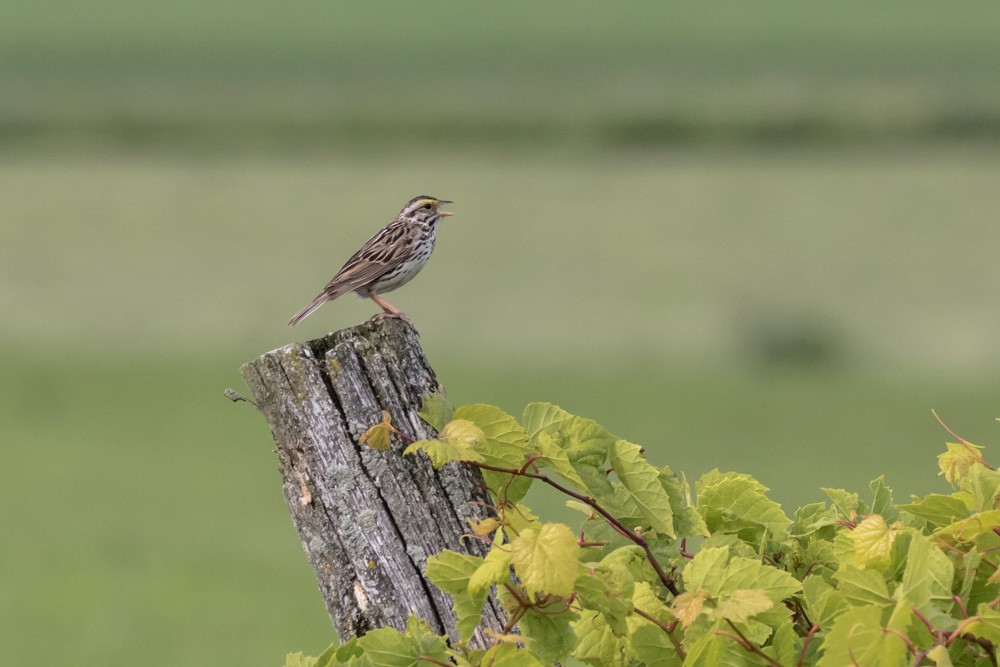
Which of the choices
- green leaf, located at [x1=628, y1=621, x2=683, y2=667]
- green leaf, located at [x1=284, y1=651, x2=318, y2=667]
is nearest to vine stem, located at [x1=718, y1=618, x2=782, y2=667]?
green leaf, located at [x1=628, y1=621, x2=683, y2=667]

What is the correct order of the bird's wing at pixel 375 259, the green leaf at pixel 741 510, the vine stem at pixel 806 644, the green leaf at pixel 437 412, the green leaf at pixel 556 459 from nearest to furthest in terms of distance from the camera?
the vine stem at pixel 806 644, the green leaf at pixel 556 459, the green leaf at pixel 437 412, the green leaf at pixel 741 510, the bird's wing at pixel 375 259

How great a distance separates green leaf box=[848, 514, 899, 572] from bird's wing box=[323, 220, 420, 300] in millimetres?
2796

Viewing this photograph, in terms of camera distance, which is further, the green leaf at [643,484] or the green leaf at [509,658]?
the green leaf at [643,484]

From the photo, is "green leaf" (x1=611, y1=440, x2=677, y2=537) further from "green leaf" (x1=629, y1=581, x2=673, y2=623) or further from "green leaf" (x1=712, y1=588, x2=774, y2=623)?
"green leaf" (x1=712, y1=588, x2=774, y2=623)

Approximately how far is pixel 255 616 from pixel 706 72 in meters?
15.2

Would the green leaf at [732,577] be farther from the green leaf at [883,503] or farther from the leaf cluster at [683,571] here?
the green leaf at [883,503]

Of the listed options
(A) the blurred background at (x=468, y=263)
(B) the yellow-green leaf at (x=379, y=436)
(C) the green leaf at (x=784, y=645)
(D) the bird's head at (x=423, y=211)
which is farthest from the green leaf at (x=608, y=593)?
(A) the blurred background at (x=468, y=263)

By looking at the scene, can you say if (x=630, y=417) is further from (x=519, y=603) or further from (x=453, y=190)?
(x=519, y=603)

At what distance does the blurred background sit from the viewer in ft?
45.6

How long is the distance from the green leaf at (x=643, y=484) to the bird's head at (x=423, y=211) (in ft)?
9.74

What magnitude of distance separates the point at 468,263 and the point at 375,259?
45.8 feet

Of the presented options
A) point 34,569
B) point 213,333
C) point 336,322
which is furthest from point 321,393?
point 213,333

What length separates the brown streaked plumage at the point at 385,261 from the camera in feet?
16.9

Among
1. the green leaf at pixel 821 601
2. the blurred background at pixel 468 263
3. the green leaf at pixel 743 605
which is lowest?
the green leaf at pixel 821 601
